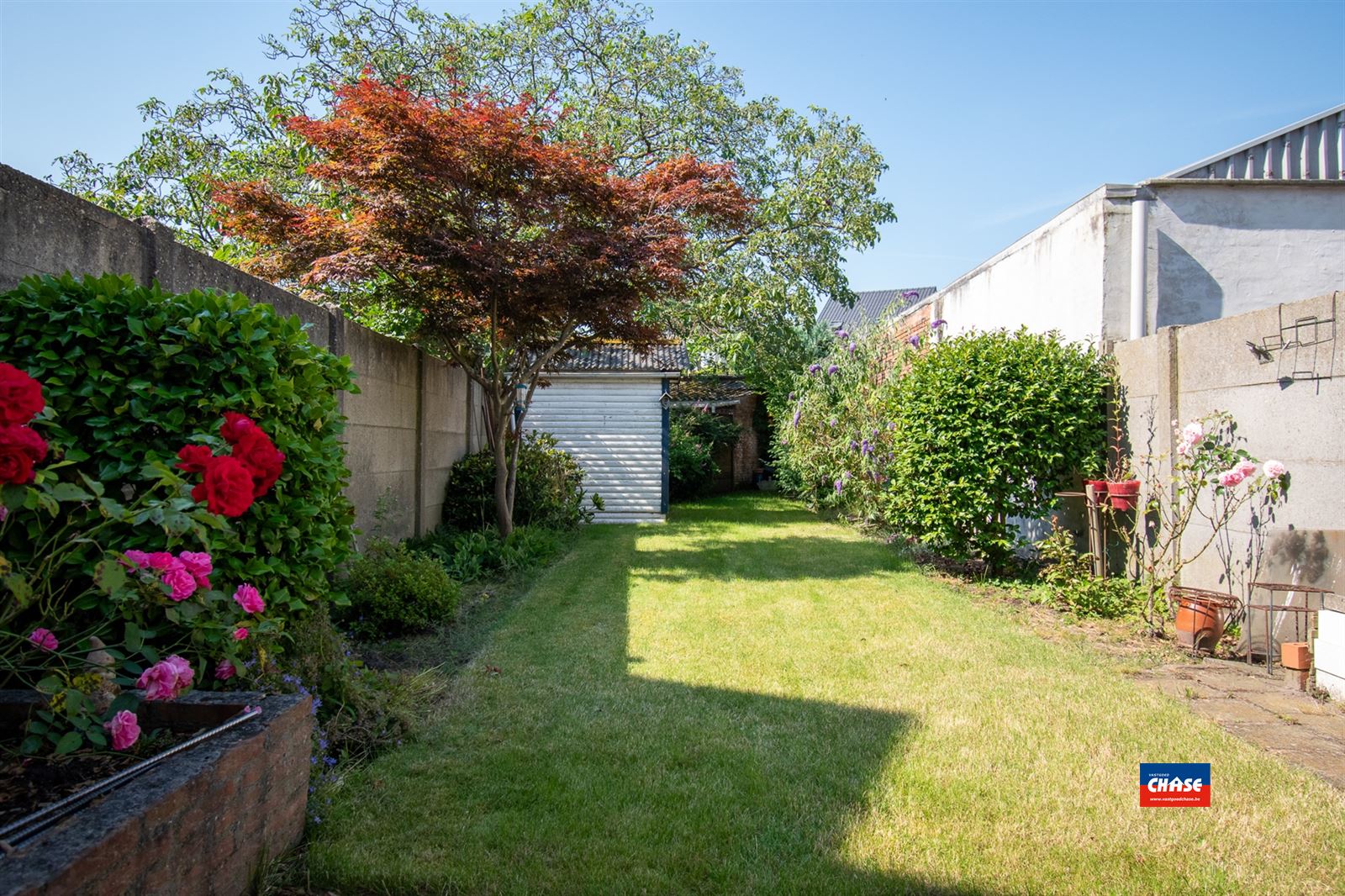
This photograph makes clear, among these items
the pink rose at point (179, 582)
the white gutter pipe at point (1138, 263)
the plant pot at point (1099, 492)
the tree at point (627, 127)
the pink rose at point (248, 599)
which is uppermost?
the tree at point (627, 127)

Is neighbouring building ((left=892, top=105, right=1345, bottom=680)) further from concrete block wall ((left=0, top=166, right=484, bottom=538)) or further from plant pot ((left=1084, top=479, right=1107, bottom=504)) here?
concrete block wall ((left=0, top=166, right=484, bottom=538))

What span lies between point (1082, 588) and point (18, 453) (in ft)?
21.2

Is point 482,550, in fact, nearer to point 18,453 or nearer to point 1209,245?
point 18,453

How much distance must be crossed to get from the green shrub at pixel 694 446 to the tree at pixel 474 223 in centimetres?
788

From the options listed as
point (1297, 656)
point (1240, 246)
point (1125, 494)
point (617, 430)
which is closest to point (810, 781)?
point (1297, 656)

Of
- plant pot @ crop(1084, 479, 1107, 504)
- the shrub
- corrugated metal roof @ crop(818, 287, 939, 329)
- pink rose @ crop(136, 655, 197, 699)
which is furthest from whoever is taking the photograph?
corrugated metal roof @ crop(818, 287, 939, 329)

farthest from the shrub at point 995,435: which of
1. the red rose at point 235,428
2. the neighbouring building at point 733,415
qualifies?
the neighbouring building at point 733,415

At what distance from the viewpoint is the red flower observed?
6.03 ft

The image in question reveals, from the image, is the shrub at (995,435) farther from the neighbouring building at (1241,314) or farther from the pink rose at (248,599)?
the pink rose at (248,599)

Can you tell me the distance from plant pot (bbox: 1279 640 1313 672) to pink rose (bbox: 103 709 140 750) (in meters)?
5.38

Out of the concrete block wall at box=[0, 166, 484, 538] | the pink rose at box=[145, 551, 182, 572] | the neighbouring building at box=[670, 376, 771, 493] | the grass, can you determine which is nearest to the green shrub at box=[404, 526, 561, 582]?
the concrete block wall at box=[0, 166, 484, 538]

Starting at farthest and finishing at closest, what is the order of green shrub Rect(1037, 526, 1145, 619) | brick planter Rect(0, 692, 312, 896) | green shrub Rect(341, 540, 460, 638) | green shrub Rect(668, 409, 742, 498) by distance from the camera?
green shrub Rect(668, 409, 742, 498) → green shrub Rect(1037, 526, 1145, 619) → green shrub Rect(341, 540, 460, 638) → brick planter Rect(0, 692, 312, 896)

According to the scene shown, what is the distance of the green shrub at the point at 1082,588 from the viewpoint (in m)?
5.96

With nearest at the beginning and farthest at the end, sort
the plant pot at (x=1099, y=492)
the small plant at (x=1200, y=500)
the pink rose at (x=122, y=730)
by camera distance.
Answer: the pink rose at (x=122, y=730) < the small plant at (x=1200, y=500) < the plant pot at (x=1099, y=492)
